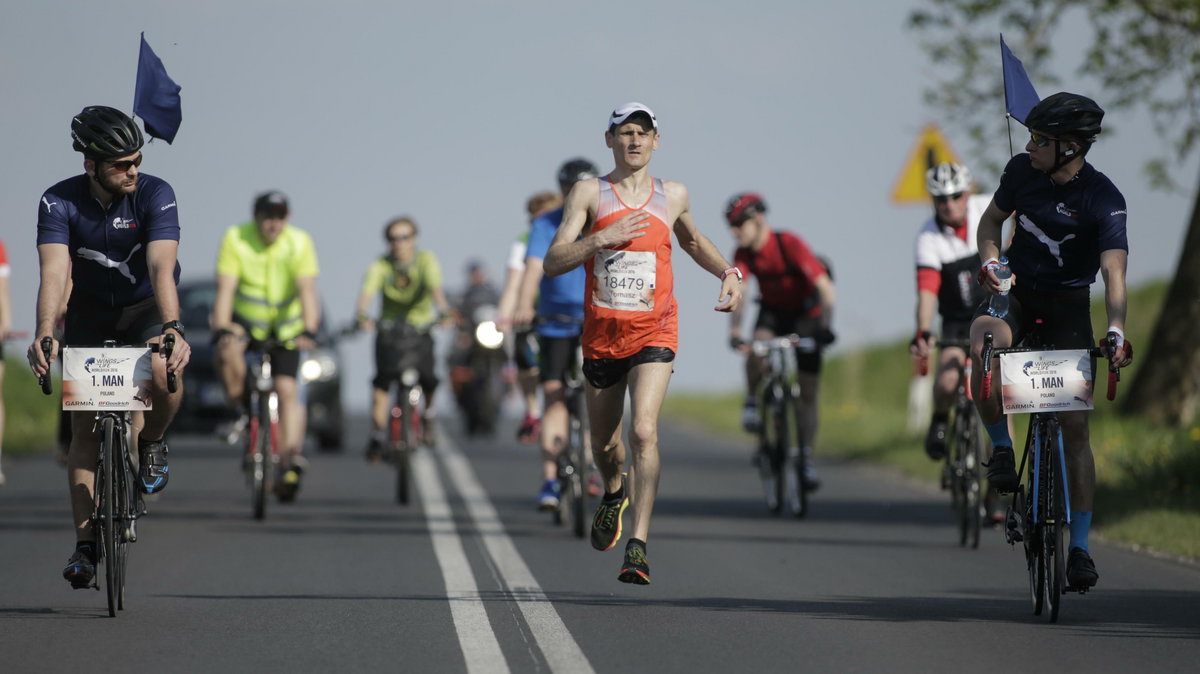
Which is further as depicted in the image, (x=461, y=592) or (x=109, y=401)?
(x=461, y=592)

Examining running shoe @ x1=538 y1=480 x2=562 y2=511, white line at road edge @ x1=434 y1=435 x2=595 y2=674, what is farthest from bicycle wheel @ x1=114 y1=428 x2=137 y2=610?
running shoe @ x1=538 y1=480 x2=562 y2=511

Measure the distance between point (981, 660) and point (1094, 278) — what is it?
2.14 metres

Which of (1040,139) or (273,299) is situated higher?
(1040,139)

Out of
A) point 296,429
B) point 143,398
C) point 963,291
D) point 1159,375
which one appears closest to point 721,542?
point 963,291

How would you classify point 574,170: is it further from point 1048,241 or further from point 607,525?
point 1048,241

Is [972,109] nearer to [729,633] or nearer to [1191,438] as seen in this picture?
[1191,438]

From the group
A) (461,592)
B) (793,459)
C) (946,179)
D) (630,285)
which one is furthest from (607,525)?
(793,459)

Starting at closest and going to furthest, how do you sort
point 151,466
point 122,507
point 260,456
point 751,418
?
point 122,507
point 151,466
point 260,456
point 751,418

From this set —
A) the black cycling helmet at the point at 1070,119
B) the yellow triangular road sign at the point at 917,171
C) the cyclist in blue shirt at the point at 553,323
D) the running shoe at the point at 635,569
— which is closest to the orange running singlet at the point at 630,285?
the running shoe at the point at 635,569

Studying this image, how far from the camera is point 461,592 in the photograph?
9.60 metres

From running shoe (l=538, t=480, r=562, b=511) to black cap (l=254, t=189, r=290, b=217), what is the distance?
111 inches

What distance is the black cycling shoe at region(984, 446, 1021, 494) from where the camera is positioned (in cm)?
852

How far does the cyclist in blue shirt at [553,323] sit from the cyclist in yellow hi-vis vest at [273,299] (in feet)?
6.01

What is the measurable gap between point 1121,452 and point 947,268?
4.32 meters
